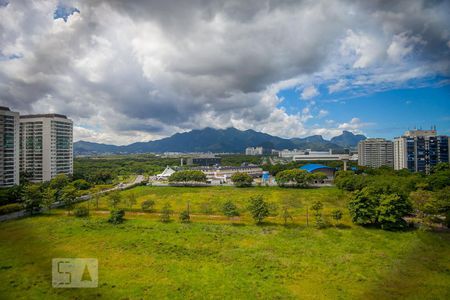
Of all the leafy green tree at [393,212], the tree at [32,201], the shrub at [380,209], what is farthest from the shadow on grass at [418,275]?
the tree at [32,201]

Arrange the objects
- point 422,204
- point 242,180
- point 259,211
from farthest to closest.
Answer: point 242,180, point 259,211, point 422,204

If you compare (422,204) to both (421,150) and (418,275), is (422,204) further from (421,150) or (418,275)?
(421,150)

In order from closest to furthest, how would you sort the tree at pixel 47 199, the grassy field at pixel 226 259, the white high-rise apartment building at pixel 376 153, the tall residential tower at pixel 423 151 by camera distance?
the grassy field at pixel 226 259
the tree at pixel 47 199
the tall residential tower at pixel 423 151
the white high-rise apartment building at pixel 376 153

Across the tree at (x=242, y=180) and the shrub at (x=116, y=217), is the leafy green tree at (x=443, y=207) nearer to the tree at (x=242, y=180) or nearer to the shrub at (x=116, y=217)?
the tree at (x=242, y=180)

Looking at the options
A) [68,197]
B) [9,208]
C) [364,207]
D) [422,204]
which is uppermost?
[422,204]

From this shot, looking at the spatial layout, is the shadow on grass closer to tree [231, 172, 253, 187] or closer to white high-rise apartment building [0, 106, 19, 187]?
tree [231, 172, 253, 187]

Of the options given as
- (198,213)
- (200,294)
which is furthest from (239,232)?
(200,294)

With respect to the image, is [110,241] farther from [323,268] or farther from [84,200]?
[84,200]

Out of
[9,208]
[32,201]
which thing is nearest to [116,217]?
[32,201]
